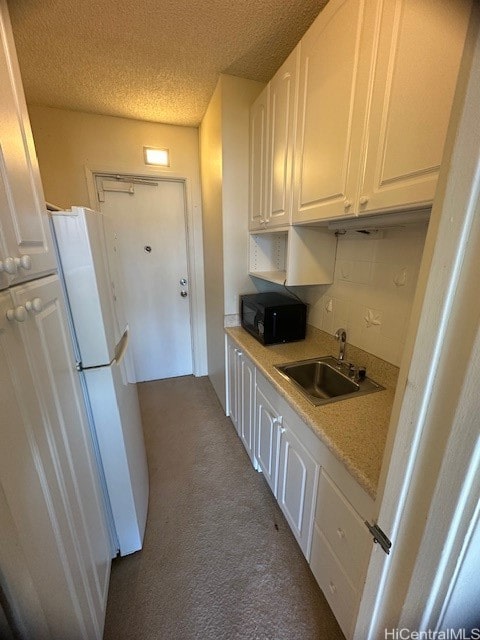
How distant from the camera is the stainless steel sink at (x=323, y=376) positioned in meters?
1.37

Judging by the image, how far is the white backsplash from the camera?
46.5 inches

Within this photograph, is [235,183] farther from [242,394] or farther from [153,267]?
[242,394]

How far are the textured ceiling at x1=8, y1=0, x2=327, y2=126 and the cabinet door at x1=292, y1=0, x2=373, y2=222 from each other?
34cm

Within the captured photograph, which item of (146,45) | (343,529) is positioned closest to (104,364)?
(343,529)

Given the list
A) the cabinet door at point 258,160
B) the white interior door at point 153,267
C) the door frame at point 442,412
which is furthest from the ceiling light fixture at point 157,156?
the door frame at point 442,412

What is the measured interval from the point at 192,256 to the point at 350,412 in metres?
2.17

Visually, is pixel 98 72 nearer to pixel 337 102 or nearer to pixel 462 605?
pixel 337 102

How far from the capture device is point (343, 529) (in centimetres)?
89

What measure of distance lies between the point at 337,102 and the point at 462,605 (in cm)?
153

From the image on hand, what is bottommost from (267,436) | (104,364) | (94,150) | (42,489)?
(267,436)

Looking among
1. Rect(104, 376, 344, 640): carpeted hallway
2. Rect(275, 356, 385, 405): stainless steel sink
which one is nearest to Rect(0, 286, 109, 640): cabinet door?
Rect(104, 376, 344, 640): carpeted hallway

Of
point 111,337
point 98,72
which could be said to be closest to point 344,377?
point 111,337

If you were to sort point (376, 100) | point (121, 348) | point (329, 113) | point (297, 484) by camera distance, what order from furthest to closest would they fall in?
point (121, 348), point (297, 484), point (329, 113), point (376, 100)

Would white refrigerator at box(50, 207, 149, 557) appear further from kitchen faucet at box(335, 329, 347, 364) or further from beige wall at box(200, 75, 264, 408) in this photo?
kitchen faucet at box(335, 329, 347, 364)
